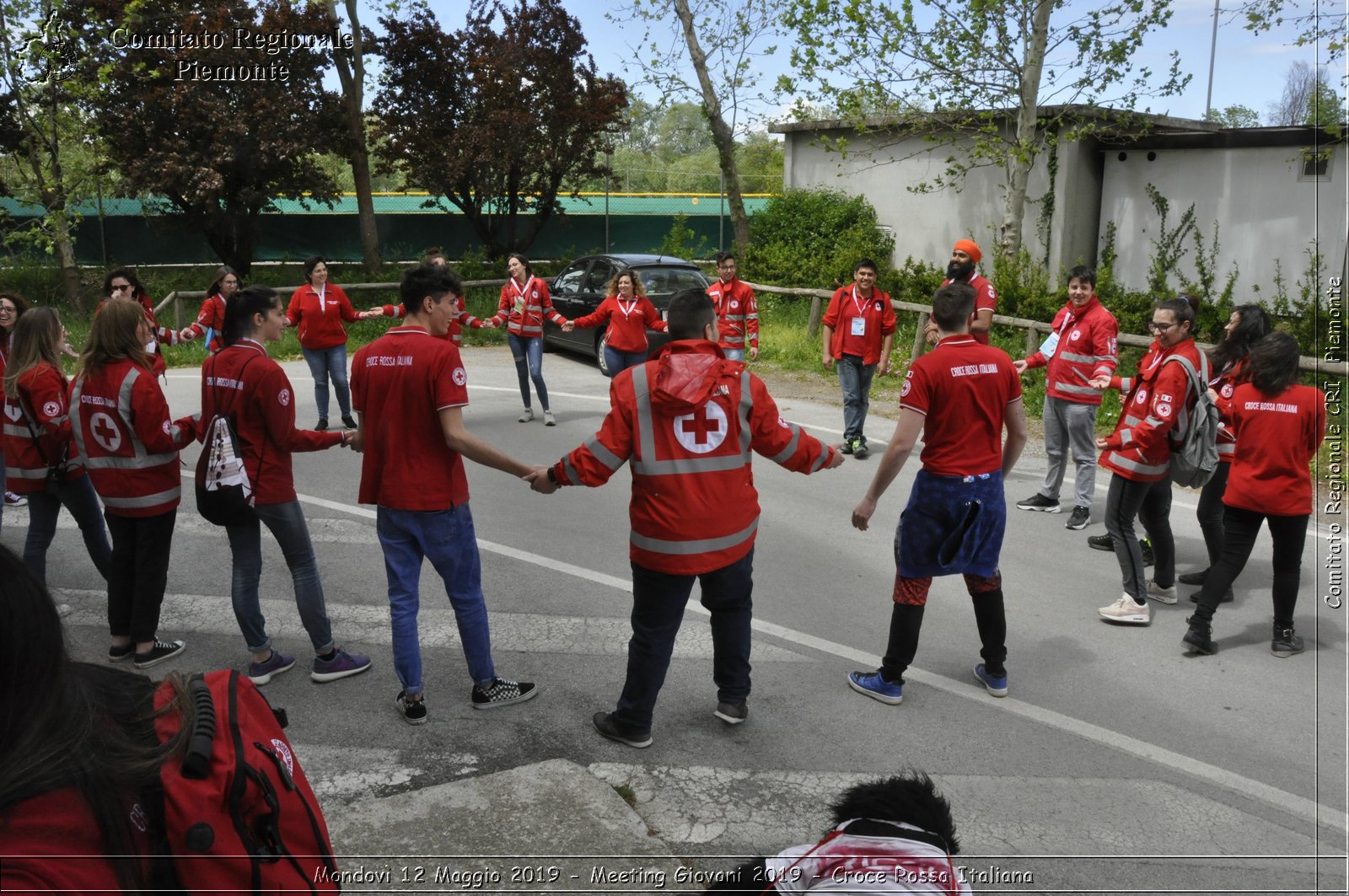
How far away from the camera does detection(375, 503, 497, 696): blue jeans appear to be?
4.96 m

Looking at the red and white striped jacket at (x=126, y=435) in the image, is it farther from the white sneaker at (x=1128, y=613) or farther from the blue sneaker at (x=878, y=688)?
the white sneaker at (x=1128, y=613)

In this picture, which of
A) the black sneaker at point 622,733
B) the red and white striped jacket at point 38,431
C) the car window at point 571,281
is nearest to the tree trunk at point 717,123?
the car window at point 571,281

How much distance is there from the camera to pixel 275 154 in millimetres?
20969

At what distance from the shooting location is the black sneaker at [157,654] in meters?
5.67

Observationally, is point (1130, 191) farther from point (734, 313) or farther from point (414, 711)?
point (414, 711)

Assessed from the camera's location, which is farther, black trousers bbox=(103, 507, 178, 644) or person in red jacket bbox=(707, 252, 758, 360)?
person in red jacket bbox=(707, 252, 758, 360)

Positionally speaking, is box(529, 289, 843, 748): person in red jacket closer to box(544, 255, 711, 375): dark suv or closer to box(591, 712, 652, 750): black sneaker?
box(591, 712, 652, 750): black sneaker

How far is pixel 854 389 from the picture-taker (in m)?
10.5

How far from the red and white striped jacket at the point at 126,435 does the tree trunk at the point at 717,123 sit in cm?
1846

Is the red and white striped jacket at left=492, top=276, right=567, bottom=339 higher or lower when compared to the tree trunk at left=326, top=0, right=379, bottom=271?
lower

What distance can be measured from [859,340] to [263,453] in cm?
641

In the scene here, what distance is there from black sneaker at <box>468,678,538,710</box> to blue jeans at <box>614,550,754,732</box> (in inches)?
24.7

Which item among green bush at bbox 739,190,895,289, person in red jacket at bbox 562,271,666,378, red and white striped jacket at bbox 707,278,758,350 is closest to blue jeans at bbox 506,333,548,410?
person in red jacket at bbox 562,271,666,378

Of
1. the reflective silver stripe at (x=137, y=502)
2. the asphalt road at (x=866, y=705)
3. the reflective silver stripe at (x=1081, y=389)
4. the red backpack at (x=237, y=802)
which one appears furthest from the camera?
the reflective silver stripe at (x=1081, y=389)
